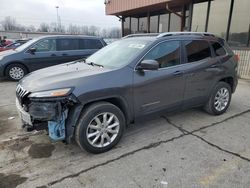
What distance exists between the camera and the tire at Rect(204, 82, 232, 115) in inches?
174

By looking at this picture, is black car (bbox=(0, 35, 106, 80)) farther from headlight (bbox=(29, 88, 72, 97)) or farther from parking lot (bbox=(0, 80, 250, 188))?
headlight (bbox=(29, 88, 72, 97))

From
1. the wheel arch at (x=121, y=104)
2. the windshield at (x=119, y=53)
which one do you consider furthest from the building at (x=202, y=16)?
the wheel arch at (x=121, y=104)

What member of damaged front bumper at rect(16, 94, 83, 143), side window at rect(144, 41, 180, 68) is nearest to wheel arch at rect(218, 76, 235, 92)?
side window at rect(144, 41, 180, 68)

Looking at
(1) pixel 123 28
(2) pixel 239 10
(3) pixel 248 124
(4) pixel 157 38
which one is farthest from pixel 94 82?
(1) pixel 123 28

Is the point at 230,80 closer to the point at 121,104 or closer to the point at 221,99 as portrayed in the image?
the point at 221,99

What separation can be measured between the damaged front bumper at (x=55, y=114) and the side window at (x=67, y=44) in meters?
5.93

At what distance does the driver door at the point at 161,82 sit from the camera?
332 centimetres

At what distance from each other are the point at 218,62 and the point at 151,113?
1888 mm

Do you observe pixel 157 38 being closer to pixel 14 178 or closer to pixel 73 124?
pixel 73 124

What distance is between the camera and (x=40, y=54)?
8.08 m

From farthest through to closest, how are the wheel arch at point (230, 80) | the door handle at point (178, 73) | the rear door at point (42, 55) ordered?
the rear door at point (42, 55) < the wheel arch at point (230, 80) < the door handle at point (178, 73)

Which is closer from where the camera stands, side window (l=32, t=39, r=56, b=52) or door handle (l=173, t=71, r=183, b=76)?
door handle (l=173, t=71, r=183, b=76)

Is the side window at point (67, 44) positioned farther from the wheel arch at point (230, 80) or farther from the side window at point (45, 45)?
the wheel arch at point (230, 80)

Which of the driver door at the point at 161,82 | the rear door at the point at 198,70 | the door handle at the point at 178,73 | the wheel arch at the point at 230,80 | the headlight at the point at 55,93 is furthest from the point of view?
the wheel arch at the point at 230,80
